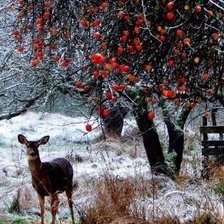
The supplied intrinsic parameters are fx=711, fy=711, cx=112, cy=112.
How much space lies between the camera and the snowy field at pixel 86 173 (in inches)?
346

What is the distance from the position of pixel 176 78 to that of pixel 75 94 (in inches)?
215

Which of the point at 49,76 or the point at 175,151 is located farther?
the point at 175,151

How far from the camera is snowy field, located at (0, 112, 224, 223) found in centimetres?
879

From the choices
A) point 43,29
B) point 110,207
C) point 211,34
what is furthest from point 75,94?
point 211,34

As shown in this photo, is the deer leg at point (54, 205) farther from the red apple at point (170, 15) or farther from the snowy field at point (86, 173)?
the red apple at point (170, 15)

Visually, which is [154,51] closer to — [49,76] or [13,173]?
[49,76]

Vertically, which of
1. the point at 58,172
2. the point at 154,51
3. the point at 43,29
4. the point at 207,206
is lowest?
the point at 207,206

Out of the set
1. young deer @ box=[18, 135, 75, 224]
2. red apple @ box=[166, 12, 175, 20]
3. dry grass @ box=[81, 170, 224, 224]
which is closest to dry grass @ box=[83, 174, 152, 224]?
dry grass @ box=[81, 170, 224, 224]

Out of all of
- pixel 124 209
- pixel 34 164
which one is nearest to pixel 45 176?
pixel 34 164

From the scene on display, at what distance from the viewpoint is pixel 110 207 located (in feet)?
28.0

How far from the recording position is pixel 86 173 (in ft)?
43.8

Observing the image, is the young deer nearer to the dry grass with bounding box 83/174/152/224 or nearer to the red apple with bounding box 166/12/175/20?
the dry grass with bounding box 83/174/152/224

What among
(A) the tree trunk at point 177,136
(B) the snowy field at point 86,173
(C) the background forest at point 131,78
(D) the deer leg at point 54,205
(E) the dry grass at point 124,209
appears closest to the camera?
(C) the background forest at point 131,78

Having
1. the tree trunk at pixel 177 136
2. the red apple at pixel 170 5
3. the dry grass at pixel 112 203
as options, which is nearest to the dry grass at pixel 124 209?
the dry grass at pixel 112 203
